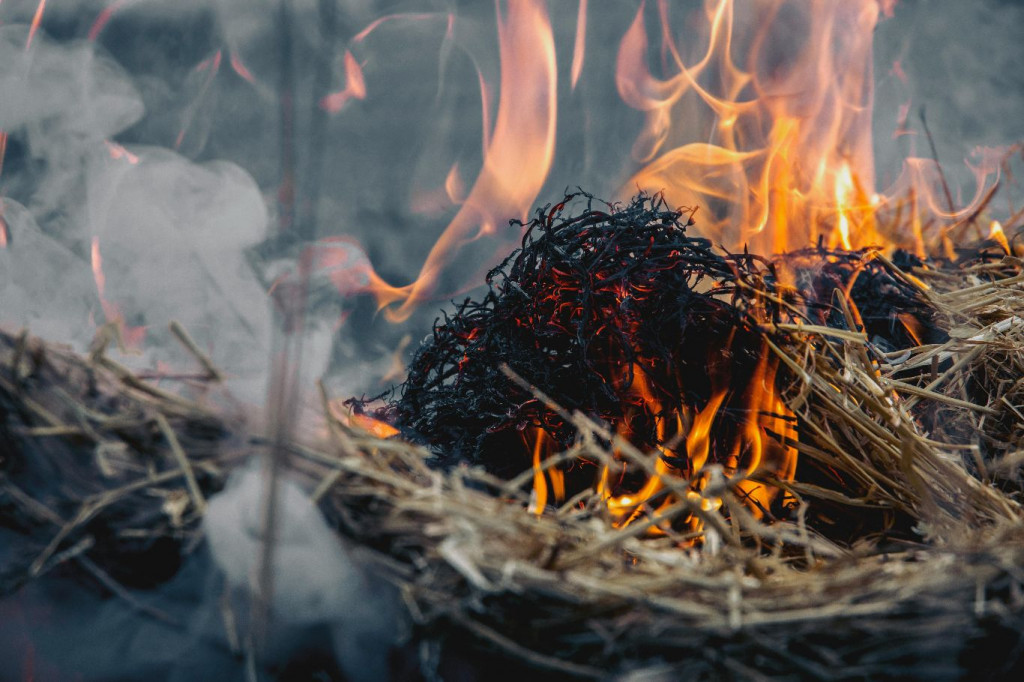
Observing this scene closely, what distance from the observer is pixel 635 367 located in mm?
1043

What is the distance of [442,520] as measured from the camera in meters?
0.57

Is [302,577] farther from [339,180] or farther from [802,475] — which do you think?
[339,180]

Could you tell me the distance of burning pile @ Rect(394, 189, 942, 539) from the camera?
99 centimetres

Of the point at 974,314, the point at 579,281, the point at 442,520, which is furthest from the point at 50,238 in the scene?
the point at 974,314

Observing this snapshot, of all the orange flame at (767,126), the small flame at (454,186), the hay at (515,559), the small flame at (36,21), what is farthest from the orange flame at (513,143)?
the hay at (515,559)

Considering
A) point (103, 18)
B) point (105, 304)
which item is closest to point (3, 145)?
point (103, 18)

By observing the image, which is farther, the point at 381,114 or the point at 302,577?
the point at 381,114

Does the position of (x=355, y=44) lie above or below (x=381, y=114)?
above

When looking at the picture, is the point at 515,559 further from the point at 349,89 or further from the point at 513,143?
the point at 349,89

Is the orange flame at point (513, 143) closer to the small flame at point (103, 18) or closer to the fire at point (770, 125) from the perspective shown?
the fire at point (770, 125)

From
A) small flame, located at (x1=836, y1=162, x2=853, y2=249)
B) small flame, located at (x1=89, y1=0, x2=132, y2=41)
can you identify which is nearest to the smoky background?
small flame, located at (x1=89, y1=0, x2=132, y2=41)

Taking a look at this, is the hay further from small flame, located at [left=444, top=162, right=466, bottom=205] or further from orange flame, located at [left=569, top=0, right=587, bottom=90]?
orange flame, located at [left=569, top=0, right=587, bottom=90]

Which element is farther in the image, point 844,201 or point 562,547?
point 844,201

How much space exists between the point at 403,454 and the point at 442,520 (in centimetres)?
10
